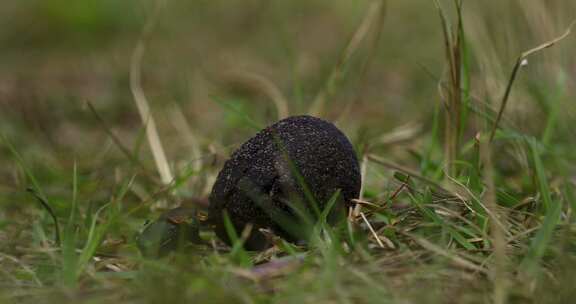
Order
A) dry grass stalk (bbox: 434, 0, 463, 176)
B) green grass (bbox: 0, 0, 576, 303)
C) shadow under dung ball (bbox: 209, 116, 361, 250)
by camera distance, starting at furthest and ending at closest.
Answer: dry grass stalk (bbox: 434, 0, 463, 176) → shadow under dung ball (bbox: 209, 116, 361, 250) → green grass (bbox: 0, 0, 576, 303)

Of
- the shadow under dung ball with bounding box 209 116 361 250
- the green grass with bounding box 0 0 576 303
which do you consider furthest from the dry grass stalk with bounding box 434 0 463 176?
the shadow under dung ball with bounding box 209 116 361 250

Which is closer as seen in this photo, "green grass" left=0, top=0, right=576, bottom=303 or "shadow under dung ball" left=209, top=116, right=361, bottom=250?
"green grass" left=0, top=0, right=576, bottom=303

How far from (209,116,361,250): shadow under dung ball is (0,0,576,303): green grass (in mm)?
82

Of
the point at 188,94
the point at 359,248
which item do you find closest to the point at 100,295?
the point at 359,248

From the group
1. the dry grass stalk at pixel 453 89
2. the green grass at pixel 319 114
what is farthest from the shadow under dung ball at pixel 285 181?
the dry grass stalk at pixel 453 89

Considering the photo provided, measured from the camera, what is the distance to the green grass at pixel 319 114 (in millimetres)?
1756

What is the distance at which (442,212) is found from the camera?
7.18 feet

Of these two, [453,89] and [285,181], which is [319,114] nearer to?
[453,89]

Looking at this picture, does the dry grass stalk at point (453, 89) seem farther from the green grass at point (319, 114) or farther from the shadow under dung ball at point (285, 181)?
the shadow under dung ball at point (285, 181)

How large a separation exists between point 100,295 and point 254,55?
4.80 m

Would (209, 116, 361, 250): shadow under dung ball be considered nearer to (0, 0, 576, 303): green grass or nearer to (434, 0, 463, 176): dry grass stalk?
(0, 0, 576, 303): green grass

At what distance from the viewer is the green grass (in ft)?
5.76

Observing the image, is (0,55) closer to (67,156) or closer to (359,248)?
(67,156)

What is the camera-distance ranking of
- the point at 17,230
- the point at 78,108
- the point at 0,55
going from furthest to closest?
the point at 0,55 < the point at 78,108 < the point at 17,230
